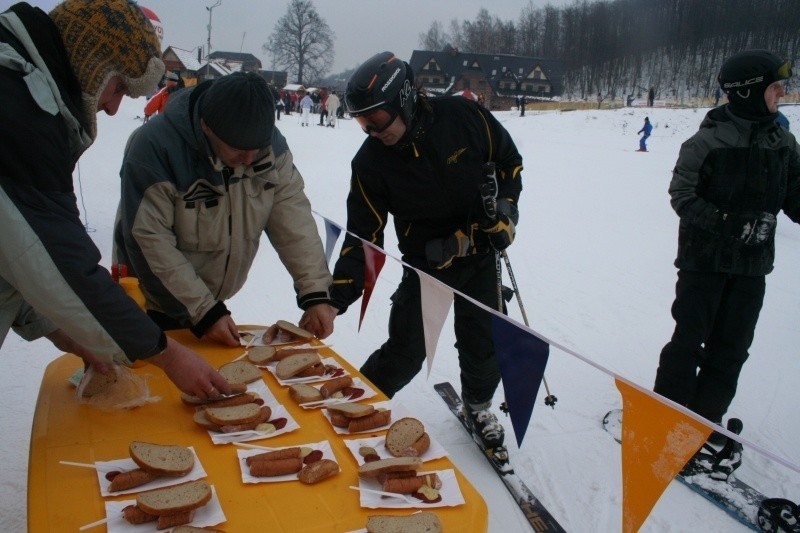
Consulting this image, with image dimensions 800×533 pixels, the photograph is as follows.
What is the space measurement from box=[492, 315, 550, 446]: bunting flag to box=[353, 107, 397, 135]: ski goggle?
114cm

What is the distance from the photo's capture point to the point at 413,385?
4125 millimetres

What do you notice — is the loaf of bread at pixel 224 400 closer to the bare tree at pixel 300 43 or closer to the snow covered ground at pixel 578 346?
the snow covered ground at pixel 578 346

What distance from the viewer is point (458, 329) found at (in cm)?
325

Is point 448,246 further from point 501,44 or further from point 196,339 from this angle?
point 501,44

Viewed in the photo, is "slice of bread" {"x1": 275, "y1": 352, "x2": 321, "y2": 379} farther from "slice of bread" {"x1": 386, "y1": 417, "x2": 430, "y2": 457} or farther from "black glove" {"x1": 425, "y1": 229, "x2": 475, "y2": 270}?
"black glove" {"x1": 425, "y1": 229, "x2": 475, "y2": 270}

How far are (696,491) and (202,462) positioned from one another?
2574 mm

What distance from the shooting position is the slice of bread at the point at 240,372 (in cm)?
208

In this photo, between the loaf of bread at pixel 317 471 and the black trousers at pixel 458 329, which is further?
the black trousers at pixel 458 329

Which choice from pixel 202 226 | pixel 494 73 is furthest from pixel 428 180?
pixel 494 73

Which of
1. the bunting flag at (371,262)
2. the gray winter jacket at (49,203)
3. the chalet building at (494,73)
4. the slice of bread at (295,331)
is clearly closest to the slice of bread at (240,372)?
the slice of bread at (295,331)

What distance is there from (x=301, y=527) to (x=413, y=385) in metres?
2.82

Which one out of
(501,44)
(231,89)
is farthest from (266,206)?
(501,44)

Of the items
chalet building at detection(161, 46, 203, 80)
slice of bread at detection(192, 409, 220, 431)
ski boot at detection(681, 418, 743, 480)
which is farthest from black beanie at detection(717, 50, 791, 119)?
chalet building at detection(161, 46, 203, 80)

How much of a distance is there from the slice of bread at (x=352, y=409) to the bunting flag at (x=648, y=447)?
0.75 m
